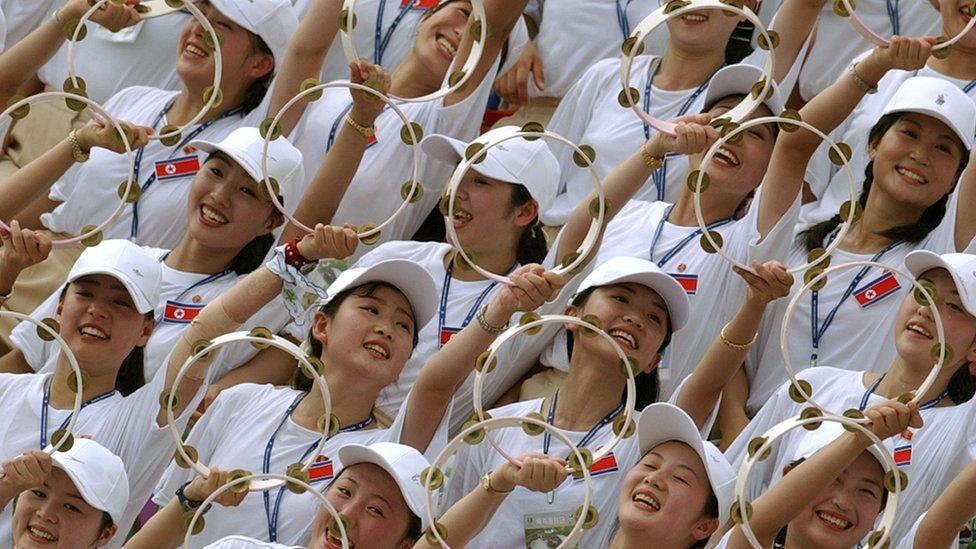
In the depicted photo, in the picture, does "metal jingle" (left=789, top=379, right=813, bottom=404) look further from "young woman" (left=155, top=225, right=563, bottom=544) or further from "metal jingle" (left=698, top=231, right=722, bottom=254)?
"young woman" (left=155, top=225, right=563, bottom=544)

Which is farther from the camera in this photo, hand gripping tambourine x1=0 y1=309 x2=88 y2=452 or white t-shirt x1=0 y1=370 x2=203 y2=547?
white t-shirt x1=0 y1=370 x2=203 y2=547

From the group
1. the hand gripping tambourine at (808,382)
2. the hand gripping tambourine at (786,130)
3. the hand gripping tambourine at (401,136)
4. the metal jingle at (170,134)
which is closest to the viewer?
the hand gripping tambourine at (808,382)

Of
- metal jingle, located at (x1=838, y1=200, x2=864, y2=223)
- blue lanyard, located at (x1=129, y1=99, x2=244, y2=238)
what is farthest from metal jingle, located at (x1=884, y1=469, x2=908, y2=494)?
blue lanyard, located at (x1=129, y1=99, x2=244, y2=238)

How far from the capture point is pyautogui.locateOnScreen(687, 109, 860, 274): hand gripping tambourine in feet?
29.4

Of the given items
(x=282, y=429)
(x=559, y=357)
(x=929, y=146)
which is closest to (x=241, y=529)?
(x=282, y=429)

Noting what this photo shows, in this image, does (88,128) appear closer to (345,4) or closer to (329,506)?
(345,4)

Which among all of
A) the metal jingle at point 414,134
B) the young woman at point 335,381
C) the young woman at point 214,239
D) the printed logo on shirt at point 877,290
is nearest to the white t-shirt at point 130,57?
the young woman at point 214,239

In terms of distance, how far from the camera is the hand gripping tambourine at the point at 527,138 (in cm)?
902

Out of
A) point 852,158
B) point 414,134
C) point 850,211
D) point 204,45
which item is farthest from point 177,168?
point 850,211

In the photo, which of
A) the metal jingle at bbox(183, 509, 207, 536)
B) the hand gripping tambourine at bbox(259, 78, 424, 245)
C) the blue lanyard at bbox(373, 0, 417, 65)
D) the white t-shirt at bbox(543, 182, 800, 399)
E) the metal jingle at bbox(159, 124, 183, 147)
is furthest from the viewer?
the blue lanyard at bbox(373, 0, 417, 65)

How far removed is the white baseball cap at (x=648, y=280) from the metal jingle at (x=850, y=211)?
24.0 inches

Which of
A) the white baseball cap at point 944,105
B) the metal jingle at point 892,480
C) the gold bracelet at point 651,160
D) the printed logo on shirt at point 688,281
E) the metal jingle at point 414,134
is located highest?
the white baseball cap at point 944,105

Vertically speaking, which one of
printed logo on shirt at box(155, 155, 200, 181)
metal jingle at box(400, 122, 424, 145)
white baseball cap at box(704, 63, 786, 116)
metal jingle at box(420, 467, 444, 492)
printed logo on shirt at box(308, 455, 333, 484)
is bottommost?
printed logo on shirt at box(308, 455, 333, 484)

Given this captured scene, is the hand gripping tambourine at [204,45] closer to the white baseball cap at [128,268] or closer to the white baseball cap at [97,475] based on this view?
the white baseball cap at [128,268]
